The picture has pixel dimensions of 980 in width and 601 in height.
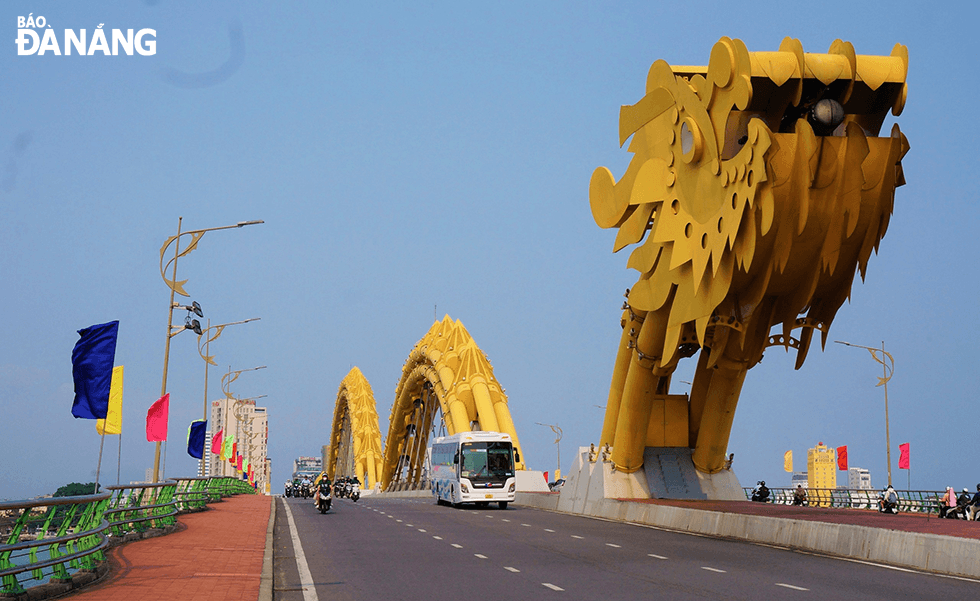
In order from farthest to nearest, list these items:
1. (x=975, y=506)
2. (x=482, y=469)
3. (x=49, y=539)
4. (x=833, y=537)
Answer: (x=482, y=469), (x=975, y=506), (x=833, y=537), (x=49, y=539)

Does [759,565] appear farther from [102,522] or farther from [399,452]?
[399,452]

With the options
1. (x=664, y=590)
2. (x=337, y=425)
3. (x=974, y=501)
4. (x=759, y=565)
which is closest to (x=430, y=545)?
(x=759, y=565)

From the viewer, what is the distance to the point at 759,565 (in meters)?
17.5

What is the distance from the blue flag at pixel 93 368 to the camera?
17266 mm

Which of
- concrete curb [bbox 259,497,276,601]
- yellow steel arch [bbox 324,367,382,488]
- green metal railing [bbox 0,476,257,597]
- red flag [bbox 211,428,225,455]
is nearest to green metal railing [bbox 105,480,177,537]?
green metal railing [bbox 0,476,257,597]

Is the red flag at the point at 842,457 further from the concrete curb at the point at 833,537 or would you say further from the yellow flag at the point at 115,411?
the yellow flag at the point at 115,411

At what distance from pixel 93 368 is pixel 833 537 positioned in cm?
1457

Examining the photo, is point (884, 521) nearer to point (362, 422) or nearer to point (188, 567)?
point (188, 567)

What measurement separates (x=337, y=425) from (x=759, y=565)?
133m

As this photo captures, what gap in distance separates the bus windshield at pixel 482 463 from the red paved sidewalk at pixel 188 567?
18.0 metres

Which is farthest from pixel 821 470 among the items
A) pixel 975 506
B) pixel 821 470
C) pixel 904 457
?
pixel 975 506

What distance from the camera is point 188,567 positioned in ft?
51.6

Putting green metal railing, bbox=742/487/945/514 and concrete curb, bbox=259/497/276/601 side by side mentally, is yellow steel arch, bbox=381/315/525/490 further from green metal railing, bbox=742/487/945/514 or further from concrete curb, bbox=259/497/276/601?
concrete curb, bbox=259/497/276/601

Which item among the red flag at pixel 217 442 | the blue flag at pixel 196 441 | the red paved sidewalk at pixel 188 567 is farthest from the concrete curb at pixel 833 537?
the red flag at pixel 217 442
